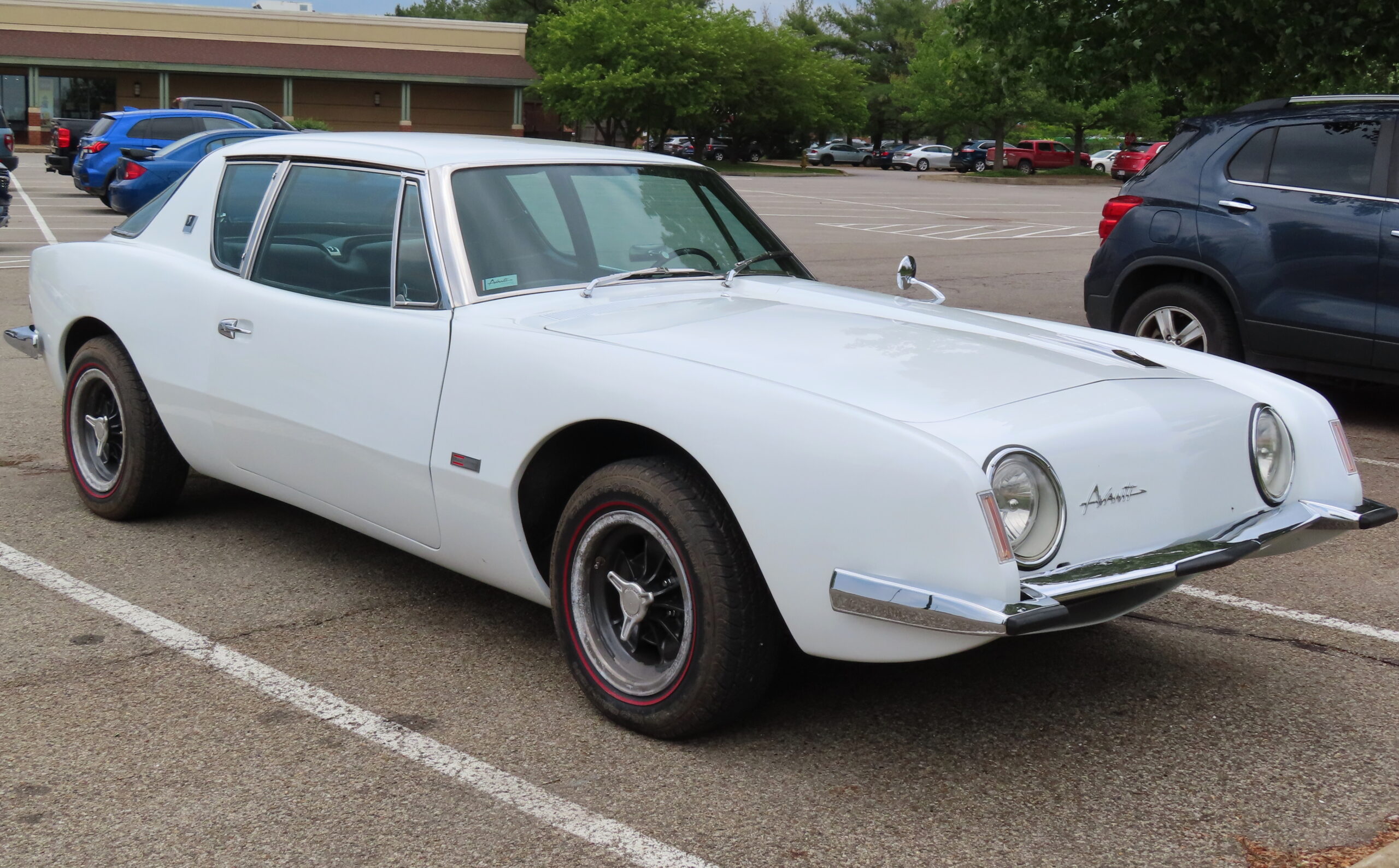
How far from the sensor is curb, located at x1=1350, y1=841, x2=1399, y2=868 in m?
2.72

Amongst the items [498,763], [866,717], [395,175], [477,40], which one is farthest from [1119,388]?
[477,40]

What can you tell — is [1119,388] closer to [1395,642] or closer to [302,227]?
[1395,642]

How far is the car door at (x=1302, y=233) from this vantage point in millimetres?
7055

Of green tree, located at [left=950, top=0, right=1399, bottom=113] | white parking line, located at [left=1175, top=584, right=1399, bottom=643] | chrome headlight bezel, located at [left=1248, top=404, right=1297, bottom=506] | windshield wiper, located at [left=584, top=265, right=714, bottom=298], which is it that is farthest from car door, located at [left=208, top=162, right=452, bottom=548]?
green tree, located at [left=950, top=0, right=1399, bottom=113]

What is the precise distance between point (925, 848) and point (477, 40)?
5467 centimetres

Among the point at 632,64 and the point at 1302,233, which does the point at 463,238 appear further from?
the point at 632,64

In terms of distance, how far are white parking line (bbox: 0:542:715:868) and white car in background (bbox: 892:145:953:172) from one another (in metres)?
60.0

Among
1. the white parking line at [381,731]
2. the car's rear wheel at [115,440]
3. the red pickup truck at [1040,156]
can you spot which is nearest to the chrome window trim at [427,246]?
the white parking line at [381,731]

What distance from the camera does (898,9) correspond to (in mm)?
87375

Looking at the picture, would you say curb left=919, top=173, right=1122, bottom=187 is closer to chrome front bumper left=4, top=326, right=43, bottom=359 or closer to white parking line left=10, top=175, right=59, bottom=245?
white parking line left=10, top=175, right=59, bottom=245

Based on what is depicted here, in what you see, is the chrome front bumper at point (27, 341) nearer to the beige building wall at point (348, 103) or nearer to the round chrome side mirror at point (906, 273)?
the round chrome side mirror at point (906, 273)

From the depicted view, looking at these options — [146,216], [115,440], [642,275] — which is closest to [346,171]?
[642,275]

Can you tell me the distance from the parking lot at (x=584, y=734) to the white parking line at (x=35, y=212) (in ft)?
31.6

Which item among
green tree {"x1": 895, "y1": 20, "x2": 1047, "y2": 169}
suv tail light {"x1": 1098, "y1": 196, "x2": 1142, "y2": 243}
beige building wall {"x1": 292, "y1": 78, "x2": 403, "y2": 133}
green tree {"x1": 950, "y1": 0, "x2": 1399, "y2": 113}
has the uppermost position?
green tree {"x1": 895, "y1": 20, "x2": 1047, "y2": 169}
